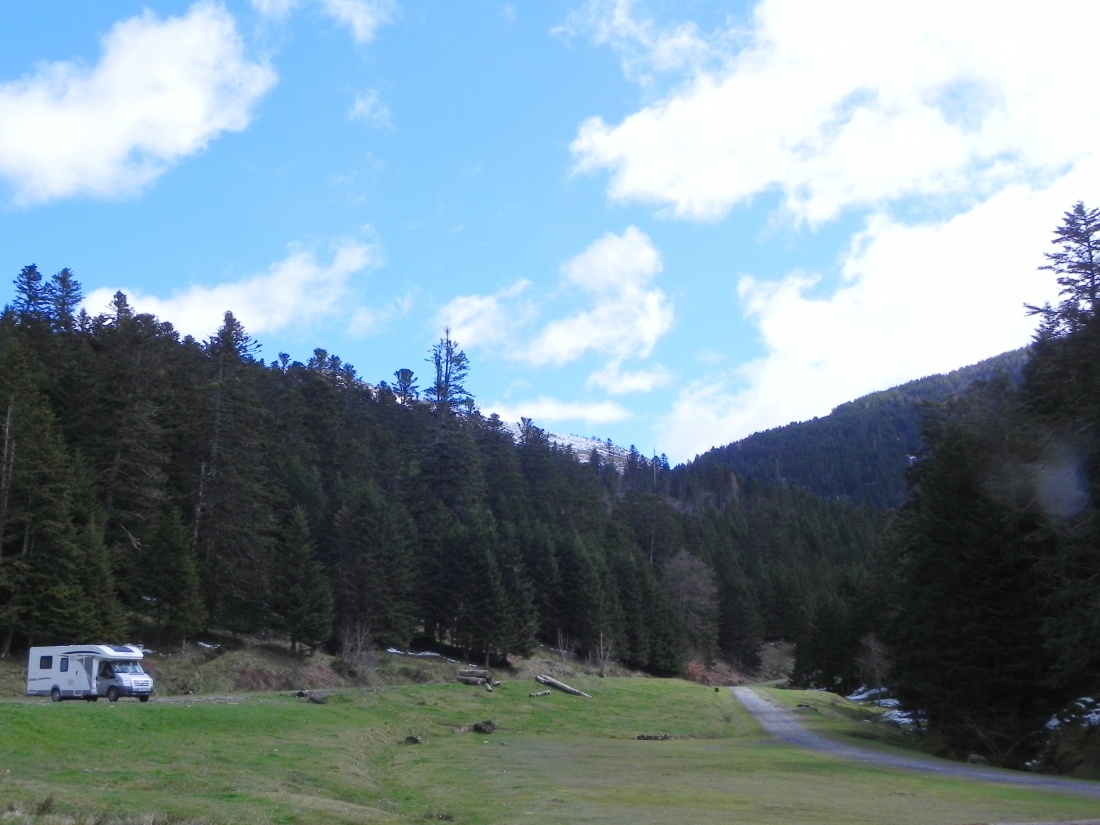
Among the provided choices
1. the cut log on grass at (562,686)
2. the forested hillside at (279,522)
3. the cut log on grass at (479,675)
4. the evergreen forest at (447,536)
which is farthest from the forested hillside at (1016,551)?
the forested hillside at (279,522)

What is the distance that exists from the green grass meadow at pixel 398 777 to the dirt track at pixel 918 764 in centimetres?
172

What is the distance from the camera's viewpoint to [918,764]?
31.5m

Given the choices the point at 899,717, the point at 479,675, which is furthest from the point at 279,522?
the point at 899,717

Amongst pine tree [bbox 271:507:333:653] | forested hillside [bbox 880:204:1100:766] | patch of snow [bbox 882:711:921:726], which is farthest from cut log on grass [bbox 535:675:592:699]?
forested hillside [bbox 880:204:1100:766]

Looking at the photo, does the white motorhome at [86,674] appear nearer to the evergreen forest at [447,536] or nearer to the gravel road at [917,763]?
the evergreen forest at [447,536]

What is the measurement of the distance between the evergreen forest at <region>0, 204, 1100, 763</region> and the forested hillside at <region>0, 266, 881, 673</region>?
217 mm

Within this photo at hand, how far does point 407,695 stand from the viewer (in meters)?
46.1

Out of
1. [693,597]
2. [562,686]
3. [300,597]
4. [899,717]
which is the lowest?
[899,717]

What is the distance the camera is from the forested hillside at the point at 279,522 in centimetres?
4638

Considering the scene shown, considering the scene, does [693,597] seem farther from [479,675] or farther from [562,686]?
[479,675]

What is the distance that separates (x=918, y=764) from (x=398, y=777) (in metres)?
18.0

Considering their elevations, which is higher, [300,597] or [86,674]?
[300,597]

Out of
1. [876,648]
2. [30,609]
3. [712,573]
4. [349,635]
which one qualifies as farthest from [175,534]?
[712,573]

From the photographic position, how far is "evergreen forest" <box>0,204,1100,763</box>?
35125mm
